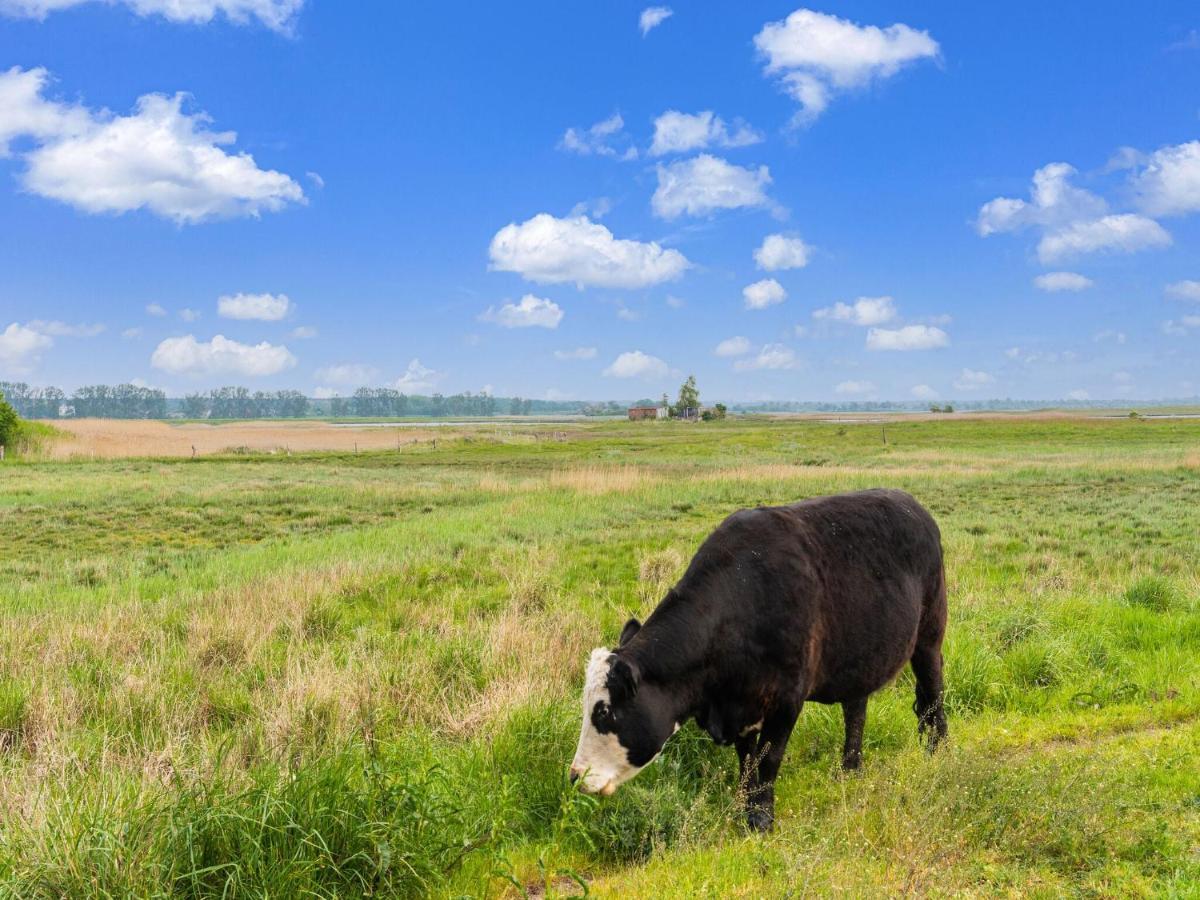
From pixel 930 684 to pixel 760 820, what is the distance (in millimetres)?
2413

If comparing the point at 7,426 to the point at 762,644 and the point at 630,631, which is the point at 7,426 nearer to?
the point at 630,631

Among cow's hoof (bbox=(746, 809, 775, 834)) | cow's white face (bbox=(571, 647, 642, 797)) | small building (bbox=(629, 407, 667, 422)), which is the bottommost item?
cow's hoof (bbox=(746, 809, 775, 834))

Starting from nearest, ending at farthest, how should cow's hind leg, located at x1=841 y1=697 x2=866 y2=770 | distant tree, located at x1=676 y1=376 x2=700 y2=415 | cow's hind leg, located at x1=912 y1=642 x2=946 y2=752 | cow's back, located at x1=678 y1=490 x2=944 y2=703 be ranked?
cow's back, located at x1=678 y1=490 x2=944 y2=703, cow's hind leg, located at x1=841 y1=697 x2=866 y2=770, cow's hind leg, located at x1=912 y1=642 x2=946 y2=752, distant tree, located at x1=676 y1=376 x2=700 y2=415

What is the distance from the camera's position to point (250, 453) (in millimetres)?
57531

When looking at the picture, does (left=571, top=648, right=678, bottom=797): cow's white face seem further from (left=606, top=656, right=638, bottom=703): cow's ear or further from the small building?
the small building

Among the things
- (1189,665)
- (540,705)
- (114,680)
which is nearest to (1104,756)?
(1189,665)

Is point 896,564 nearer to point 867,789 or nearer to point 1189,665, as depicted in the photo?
point 867,789

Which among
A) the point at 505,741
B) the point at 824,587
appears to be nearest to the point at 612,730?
the point at 505,741

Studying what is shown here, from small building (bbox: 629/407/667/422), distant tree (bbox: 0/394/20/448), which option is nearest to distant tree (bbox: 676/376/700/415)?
small building (bbox: 629/407/667/422)

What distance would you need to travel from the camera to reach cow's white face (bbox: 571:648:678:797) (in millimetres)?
4301

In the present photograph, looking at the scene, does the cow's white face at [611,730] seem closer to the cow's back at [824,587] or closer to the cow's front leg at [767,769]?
the cow's back at [824,587]

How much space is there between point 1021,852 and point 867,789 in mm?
896

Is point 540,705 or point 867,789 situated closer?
point 867,789

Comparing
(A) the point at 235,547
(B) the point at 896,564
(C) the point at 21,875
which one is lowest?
(A) the point at 235,547
